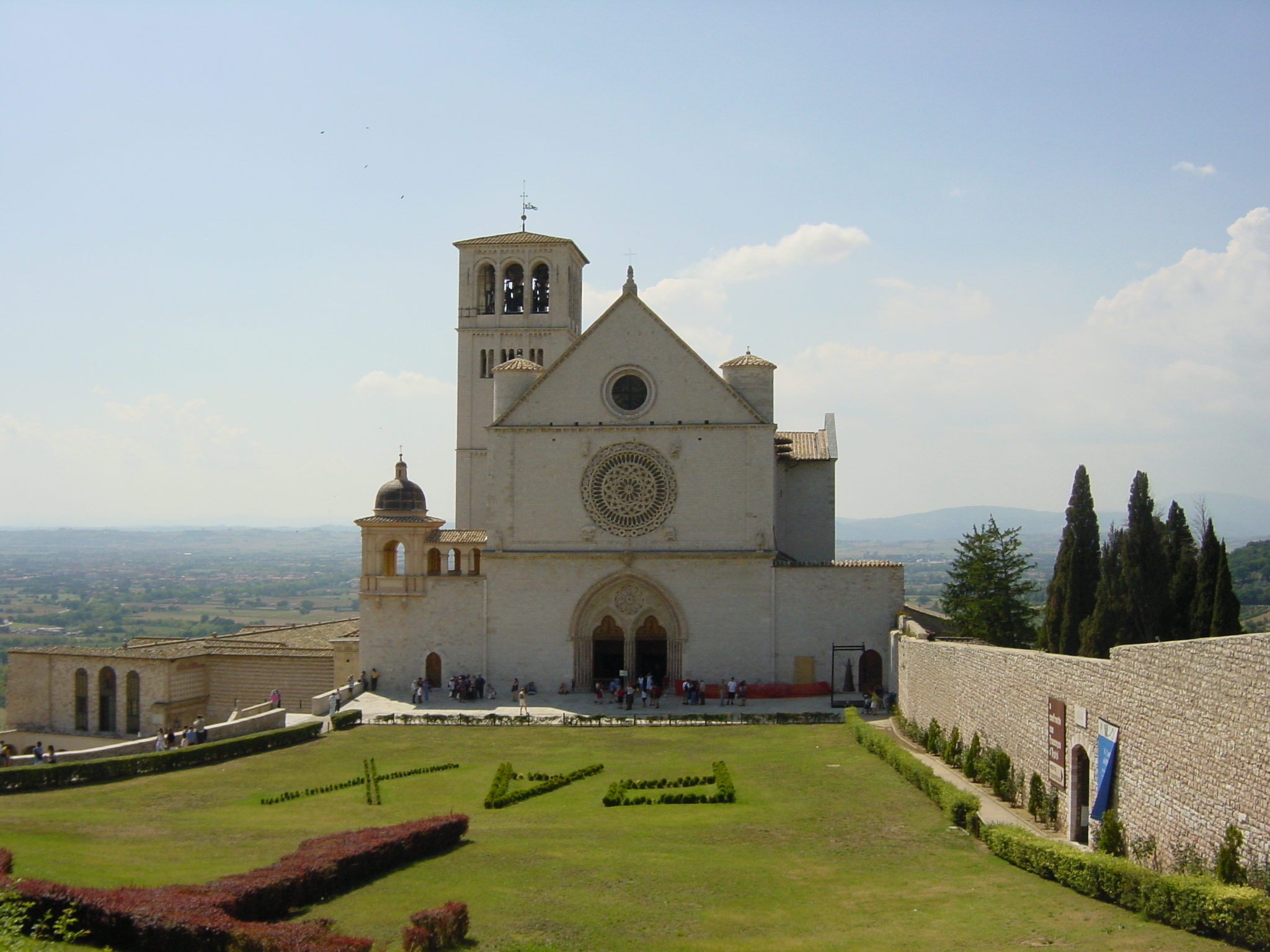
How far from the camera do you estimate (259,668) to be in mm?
43375

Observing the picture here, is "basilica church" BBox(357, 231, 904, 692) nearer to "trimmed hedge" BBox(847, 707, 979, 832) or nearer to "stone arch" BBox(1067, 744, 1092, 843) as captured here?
"trimmed hedge" BBox(847, 707, 979, 832)

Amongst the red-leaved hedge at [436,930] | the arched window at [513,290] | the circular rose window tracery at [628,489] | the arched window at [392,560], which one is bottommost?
the red-leaved hedge at [436,930]

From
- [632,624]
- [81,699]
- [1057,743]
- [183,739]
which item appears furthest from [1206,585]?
[81,699]

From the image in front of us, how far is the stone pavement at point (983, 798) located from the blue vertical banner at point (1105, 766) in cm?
117

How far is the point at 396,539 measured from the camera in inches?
1750

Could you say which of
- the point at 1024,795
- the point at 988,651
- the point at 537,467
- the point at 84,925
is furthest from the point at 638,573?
the point at 84,925

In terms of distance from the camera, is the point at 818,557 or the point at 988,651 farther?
the point at 818,557

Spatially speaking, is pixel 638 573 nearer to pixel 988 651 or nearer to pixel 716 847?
pixel 988 651

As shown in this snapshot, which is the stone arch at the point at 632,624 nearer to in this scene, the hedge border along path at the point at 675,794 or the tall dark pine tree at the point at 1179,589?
the hedge border along path at the point at 675,794

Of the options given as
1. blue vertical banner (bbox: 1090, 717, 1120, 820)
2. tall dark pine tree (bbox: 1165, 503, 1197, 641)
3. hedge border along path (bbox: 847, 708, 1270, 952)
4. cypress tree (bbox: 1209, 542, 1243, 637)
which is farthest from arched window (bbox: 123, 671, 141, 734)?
tall dark pine tree (bbox: 1165, 503, 1197, 641)

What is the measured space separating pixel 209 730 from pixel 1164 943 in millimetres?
27268

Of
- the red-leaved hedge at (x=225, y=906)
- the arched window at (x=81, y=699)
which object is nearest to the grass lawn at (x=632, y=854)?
the red-leaved hedge at (x=225, y=906)

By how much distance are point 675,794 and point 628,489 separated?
18156 millimetres

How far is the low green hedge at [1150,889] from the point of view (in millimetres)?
14312
